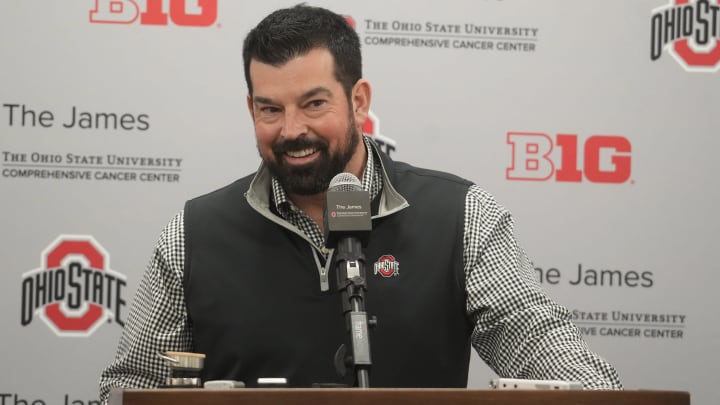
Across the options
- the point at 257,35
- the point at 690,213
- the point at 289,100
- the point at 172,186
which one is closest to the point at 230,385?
the point at 289,100

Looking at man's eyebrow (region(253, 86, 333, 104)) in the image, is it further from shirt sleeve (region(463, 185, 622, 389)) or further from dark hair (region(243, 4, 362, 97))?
shirt sleeve (region(463, 185, 622, 389))

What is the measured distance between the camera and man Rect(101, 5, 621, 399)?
7.80 ft

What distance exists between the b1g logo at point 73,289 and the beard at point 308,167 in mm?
1142

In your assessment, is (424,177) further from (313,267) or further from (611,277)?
(611,277)

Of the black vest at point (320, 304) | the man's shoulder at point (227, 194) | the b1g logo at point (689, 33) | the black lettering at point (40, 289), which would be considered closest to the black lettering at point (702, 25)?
the b1g logo at point (689, 33)

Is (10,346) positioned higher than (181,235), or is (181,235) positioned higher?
(181,235)

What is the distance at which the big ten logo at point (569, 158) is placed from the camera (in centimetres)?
347

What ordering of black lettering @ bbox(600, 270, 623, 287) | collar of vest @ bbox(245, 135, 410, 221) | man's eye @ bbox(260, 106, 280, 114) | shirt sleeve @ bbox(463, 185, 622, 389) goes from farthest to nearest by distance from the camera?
1. black lettering @ bbox(600, 270, 623, 287)
2. collar of vest @ bbox(245, 135, 410, 221)
3. man's eye @ bbox(260, 106, 280, 114)
4. shirt sleeve @ bbox(463, 185, 622, 389)

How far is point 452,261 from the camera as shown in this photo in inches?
97.4

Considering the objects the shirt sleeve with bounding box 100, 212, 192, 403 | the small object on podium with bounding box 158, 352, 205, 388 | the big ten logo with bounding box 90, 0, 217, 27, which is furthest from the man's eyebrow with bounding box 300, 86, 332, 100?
the big ten logo with bounding box 90, 0, 217, 27

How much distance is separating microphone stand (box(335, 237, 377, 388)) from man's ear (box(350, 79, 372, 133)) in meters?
0.81

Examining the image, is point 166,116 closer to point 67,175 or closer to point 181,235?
point 67,175

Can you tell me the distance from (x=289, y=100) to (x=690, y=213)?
5.79 ft

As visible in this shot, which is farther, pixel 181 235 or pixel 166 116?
pixel 166 116
